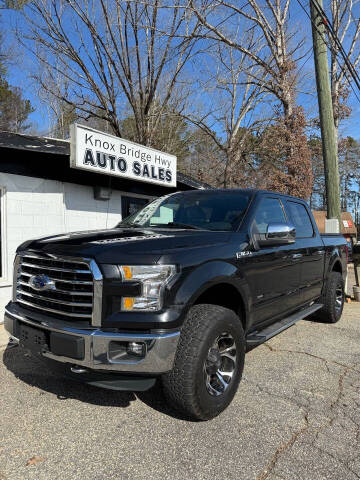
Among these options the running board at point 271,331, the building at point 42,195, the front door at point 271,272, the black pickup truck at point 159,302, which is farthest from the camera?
the building at point 42,195

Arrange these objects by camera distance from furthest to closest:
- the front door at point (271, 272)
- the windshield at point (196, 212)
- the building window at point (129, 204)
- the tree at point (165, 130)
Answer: the tree at point (165, 130)
the building window at point (129, 204)
the windshield at point (196, 212)
the front door at point (271, 272)

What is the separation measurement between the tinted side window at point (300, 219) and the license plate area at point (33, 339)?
324 centimetres

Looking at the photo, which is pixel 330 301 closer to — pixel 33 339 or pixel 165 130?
pixel 33 339

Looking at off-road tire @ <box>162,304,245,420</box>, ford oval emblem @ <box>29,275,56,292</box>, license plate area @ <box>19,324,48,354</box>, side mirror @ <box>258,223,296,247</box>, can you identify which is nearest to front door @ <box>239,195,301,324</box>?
side mirror @ <box>258,223,296,247</box>

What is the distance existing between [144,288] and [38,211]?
466 centimetres

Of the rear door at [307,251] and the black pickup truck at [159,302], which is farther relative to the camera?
the rear door at [307,251]

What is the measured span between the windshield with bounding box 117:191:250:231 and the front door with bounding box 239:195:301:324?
239 mm

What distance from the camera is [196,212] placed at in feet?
12.4

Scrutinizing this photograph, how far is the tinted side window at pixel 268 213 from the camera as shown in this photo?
364cm

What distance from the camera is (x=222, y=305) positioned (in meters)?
3.19

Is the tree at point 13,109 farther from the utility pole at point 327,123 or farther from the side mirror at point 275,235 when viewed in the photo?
the side mirror at point 275,235

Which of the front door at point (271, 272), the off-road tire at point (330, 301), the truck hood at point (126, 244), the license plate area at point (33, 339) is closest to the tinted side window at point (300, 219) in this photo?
the front door at point (271, 272)

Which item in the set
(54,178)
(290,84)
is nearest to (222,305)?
(54,178)

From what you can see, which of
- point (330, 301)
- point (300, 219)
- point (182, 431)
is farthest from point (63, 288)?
point (330, 301)
